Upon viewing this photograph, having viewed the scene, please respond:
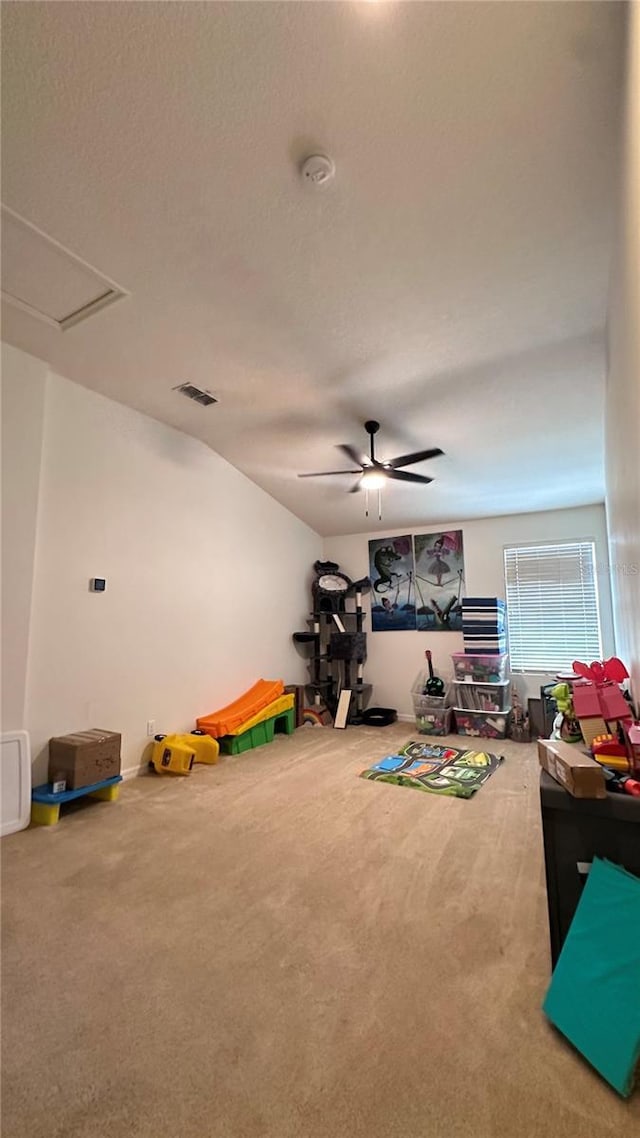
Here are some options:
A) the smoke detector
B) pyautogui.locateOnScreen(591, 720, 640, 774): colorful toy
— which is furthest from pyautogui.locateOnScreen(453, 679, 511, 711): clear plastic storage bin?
the smoke detector

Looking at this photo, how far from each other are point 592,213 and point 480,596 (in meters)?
4.21

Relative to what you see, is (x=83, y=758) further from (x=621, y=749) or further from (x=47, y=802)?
(x=621, y=749)

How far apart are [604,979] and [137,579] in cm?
386

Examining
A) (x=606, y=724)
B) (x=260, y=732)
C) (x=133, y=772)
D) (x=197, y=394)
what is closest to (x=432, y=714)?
(x=260, y=732)

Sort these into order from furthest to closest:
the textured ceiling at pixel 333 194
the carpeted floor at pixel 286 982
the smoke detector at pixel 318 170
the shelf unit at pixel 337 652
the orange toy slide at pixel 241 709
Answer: the shelf unit at pixel 337 652 → the orange toy slide at pixel 241 709 → the smoke detector at pixel 318 170 → the textured ceiling at pixel 333 194 → the carpeted floor at pixel 286 982

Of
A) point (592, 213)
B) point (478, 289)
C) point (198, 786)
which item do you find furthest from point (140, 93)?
point (198, 786)

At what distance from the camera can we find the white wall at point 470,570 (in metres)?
5.04

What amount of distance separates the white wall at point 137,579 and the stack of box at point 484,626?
2.43 m

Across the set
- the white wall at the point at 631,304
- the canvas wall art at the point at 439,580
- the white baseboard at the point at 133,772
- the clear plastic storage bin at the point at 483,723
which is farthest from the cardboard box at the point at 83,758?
the canvas wall art at the point at 439,580

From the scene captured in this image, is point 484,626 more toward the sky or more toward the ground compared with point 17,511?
more toward the ground

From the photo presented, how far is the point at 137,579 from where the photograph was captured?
403cm

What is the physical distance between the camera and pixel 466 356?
3.04 metres

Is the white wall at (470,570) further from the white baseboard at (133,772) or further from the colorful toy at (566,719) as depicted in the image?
the white baseboard at (133,772)

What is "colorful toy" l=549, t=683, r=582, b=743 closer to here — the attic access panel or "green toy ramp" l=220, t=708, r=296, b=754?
"green toy ramp" l=220, t=708, r=296, b=754
